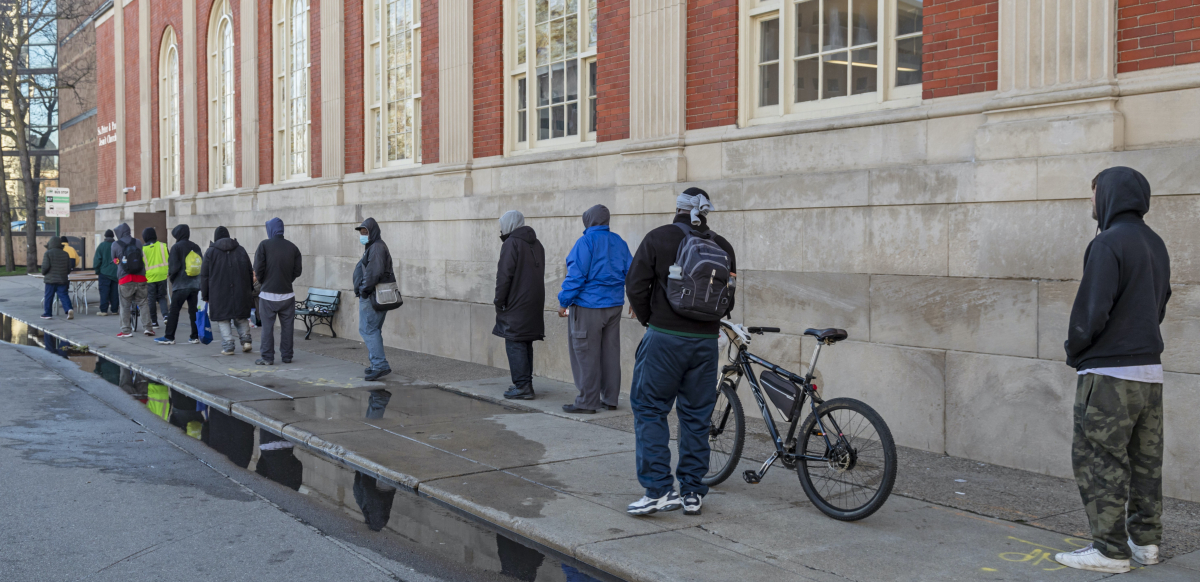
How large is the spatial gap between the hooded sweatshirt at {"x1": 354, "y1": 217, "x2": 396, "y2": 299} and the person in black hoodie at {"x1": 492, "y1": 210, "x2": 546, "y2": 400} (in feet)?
6.63

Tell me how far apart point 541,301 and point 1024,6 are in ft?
17.1

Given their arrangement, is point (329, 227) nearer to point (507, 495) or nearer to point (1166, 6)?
point (507, 495)

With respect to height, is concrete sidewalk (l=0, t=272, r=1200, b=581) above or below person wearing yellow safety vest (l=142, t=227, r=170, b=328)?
below

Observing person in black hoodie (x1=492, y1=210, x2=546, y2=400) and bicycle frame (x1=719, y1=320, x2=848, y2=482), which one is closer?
bicycle frame (x1=719, y1=320, x2=848, y2=482)

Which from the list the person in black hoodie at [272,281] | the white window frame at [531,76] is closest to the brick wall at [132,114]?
the person in black hoodie at [272,281]

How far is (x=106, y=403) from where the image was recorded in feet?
32.4

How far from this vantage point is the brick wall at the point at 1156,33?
244 inches

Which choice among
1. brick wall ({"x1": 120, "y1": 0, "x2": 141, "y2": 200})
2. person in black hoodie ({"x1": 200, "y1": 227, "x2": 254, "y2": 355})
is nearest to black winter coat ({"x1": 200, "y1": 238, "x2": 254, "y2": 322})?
person in black hoodie ({"x1": 200, "y1": 227, "x2": 254, "y2": 355})

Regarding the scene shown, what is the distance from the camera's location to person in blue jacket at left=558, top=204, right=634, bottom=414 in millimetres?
9055

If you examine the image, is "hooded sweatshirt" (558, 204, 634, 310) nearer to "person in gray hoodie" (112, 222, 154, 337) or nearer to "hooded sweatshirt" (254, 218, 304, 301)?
"hooded sweatshirt" (254, 218, 304, 301)

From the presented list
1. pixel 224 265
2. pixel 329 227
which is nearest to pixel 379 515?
pixel 224 265

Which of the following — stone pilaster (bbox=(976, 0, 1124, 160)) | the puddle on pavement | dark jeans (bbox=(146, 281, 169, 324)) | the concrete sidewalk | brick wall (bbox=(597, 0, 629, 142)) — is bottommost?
the puddle on pavement

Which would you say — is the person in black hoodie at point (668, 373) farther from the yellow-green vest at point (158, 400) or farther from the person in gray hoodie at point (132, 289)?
the person in gray hoodie at point (132, 289)

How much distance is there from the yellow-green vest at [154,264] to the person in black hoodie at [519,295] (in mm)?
8708
